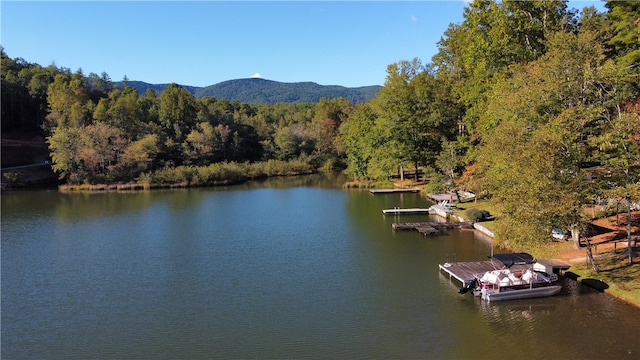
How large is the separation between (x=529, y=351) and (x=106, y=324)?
1340 centimetres

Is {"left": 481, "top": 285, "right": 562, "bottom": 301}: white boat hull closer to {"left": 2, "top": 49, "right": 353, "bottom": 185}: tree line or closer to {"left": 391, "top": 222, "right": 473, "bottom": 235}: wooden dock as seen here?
{"left": 391, "top": 222, "right": 473, "bottom": 235}: wooden dock

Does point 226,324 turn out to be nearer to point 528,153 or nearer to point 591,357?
point 591,357

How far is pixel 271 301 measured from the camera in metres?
17.1

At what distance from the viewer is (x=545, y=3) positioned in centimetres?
2878

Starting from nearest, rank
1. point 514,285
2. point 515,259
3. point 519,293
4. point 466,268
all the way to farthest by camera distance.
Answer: point 519,293, point 514,285, point 515,259, point 466,268

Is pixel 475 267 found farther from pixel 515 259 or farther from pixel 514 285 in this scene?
pixel 514 285

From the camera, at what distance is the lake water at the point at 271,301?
1345cm

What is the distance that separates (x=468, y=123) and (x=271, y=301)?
2500 centimetres

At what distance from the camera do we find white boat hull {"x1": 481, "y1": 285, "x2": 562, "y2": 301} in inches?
640

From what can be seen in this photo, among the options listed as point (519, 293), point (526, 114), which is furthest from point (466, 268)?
point (526, 114)

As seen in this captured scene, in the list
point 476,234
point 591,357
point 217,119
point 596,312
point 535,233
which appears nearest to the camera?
point 591,357

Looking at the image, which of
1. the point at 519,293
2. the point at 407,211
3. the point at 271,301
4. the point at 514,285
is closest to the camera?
the point at 519,293

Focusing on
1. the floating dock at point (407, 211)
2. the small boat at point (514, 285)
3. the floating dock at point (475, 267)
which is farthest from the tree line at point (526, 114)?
the floating dock at point (407, 211)

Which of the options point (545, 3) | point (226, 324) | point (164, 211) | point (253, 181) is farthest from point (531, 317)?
point (253, 181)
